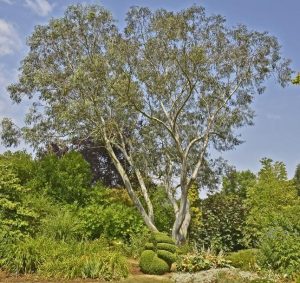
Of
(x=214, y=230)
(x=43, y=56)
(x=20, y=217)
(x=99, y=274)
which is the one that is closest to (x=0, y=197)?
(x=20, y=217)

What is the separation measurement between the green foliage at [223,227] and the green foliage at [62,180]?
5885 millimetres

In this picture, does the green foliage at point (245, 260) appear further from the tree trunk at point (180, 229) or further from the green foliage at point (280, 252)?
the tree trunk at point (180, 229)

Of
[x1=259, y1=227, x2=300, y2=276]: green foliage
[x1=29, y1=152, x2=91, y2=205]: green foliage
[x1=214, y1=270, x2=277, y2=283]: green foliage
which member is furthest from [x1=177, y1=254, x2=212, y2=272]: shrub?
[x1=29, y1=152, x2=91, y2=205]: green foliage

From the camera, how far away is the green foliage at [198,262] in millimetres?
12055

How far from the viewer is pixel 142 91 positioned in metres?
20.0

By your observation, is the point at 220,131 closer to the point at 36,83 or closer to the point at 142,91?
the point at 142,91

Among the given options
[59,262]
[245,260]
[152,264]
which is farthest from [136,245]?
[59,262]

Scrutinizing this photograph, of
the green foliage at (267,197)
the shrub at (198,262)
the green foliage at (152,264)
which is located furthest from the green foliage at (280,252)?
the green foliage at (267,197)

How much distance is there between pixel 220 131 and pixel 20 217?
11.6 m

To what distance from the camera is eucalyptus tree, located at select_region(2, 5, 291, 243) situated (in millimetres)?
18594

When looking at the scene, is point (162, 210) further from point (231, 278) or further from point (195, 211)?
point (231, 278)

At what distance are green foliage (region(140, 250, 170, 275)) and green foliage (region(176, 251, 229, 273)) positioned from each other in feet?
1.41

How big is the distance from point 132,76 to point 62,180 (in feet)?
17.6

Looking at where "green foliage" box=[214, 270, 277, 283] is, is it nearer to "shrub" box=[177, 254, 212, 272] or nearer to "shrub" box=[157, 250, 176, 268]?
"shrub" box=[177, 254, 212, 272]
